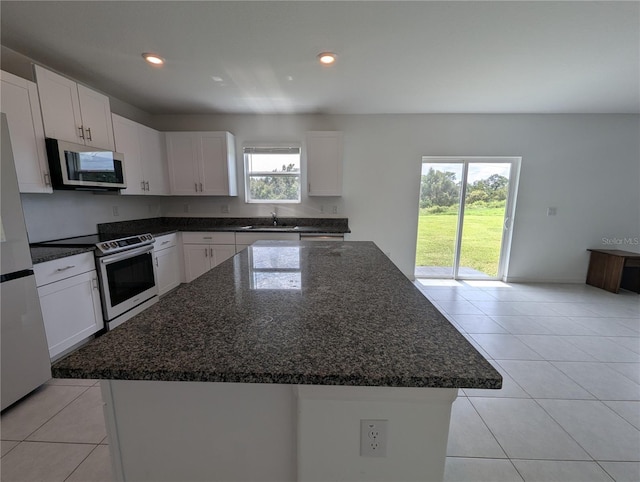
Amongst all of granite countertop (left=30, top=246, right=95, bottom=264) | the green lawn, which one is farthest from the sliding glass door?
granite countertop (left=30, top=246, right=95, bottom=264)

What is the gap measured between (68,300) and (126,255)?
24.5 inches

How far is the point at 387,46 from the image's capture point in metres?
2.06

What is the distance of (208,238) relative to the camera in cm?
357

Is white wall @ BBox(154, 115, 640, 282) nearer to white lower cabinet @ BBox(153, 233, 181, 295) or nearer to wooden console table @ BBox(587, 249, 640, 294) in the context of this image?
wooden console table @ BBox(587, 249, 640, 294)

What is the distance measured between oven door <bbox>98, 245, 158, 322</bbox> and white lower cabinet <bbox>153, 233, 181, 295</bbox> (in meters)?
0.12

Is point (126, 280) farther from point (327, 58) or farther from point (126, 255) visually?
point (327, 58)

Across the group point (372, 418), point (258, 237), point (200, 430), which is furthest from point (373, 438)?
point (258, 237)

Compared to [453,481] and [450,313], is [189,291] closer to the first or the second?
[453,481]

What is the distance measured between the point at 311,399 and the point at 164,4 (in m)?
2.36

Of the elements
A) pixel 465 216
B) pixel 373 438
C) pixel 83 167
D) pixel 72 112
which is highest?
pixel 72 112

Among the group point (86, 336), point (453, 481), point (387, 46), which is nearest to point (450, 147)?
point (387, 46)

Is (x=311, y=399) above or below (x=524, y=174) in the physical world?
below

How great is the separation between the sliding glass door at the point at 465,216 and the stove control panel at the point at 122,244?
3.79 meters

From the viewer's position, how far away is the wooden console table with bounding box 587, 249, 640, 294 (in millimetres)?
3568
